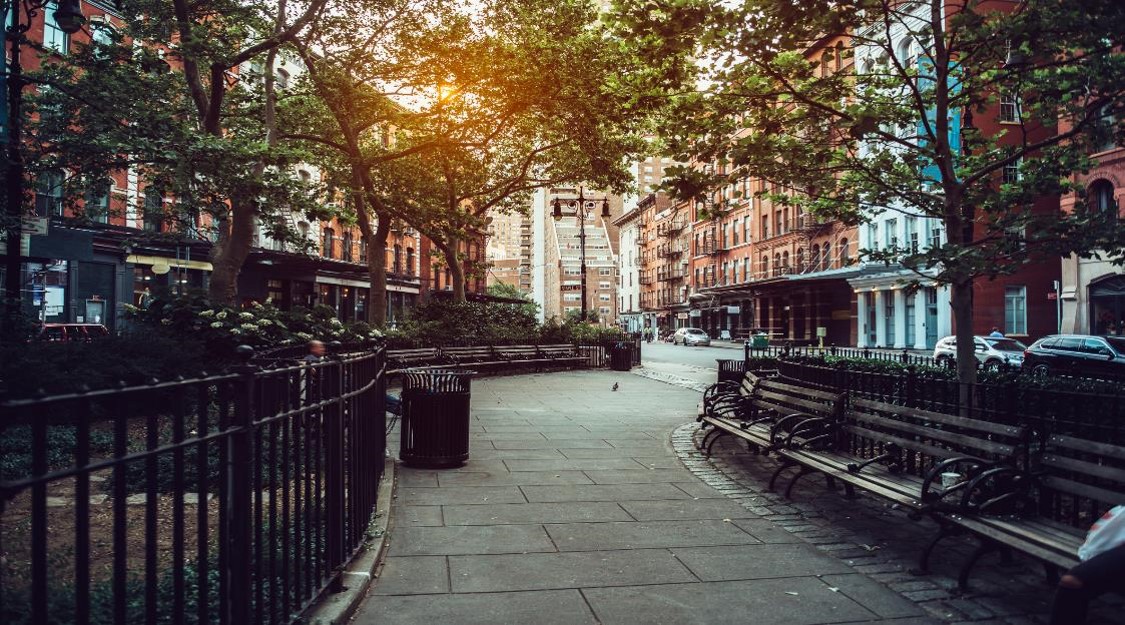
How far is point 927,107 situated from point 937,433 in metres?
5.07

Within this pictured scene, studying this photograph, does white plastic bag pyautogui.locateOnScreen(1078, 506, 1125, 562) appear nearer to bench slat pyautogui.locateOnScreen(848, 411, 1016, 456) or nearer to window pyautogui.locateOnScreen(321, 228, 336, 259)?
bench slat pyautogui.locateOnScreen(848, 411, 1016, 456)

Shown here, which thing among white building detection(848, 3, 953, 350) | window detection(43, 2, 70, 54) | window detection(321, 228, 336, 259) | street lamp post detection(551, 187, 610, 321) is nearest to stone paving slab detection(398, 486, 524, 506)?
street lamp post detection(551, 187, 610, 321)

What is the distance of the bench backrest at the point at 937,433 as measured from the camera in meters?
5.05

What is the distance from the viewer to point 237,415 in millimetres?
3293

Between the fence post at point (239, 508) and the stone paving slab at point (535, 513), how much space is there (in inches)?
116

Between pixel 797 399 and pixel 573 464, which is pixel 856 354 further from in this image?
pixel 573 464

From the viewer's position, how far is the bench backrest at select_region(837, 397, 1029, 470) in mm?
5055

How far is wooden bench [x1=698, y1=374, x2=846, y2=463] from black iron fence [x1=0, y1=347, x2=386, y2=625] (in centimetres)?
405

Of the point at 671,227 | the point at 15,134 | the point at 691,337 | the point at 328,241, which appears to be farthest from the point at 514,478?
the point at 671,227

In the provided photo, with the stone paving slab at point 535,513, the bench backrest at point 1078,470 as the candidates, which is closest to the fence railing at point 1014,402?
the bench backrest at point 1078,470

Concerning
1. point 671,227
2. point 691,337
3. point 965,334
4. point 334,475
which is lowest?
point 334,475

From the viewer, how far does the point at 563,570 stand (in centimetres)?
496

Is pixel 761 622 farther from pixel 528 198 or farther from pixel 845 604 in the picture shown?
pixel 528 198

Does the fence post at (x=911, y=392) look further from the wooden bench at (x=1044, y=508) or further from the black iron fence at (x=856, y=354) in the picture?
the black iron fence at (x=856, y=354)
